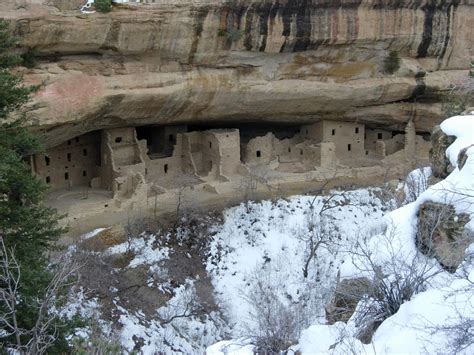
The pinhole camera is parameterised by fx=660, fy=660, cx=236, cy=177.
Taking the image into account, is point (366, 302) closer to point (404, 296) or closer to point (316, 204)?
point (404, 296)

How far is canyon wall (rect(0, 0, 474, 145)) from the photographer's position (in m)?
14.2

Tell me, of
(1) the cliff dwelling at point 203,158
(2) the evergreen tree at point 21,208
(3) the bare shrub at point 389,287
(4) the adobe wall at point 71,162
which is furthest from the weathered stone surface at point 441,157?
(4) the adobe wall at point 71,162

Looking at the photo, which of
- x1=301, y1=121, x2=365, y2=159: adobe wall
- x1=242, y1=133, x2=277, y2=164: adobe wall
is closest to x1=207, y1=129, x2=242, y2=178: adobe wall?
x1=242, y1=133, x2=277, y2=164: adobe wall

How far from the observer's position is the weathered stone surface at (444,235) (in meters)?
5.66

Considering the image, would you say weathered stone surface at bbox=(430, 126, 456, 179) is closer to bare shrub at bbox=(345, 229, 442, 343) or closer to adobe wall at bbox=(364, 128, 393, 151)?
bare shrub at bbox=(345, 229, 442, 343)

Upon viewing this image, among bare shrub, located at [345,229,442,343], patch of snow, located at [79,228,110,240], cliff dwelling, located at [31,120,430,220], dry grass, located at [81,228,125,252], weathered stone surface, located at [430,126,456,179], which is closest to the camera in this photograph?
bare shrub, located at [345,229,442,343]

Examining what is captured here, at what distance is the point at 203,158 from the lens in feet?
61.4

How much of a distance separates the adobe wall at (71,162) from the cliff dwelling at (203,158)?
3 centimetres

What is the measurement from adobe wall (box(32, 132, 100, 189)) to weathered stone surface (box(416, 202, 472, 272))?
12.5 m

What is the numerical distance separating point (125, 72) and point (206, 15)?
2.29 m

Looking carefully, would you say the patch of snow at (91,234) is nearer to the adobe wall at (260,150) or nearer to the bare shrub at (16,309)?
the bare shrub at (16,309)

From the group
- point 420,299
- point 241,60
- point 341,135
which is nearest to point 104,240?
point 241,60

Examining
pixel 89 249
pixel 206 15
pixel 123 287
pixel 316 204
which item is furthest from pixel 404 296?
pixel 316 204

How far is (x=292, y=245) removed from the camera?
16.1 metres
